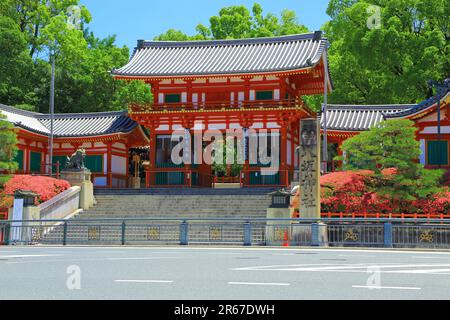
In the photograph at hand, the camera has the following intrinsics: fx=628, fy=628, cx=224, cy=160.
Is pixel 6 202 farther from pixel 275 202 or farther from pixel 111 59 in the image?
pixel 111 59

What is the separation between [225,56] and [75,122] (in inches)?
454

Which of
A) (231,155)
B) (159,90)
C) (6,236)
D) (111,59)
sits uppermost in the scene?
(111,59)

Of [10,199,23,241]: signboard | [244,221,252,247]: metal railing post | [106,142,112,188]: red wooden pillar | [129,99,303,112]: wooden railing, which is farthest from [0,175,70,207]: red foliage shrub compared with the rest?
[244,221,252,247]: metal railing post

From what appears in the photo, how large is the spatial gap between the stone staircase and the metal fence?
0.07 m

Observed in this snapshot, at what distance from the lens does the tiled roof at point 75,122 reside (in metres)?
40.9

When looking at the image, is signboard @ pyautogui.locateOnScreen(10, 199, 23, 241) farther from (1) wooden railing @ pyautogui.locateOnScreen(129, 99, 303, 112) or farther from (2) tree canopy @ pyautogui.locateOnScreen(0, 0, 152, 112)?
(2) tree canopy @ pyautogui.locateOnScreen(0, 0, 152, 112)

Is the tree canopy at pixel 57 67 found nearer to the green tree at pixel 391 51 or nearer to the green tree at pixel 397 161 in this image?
the green tree at pixel 391 51

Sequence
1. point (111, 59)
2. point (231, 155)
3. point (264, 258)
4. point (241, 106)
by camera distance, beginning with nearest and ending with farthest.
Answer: point (264, 258) → point (241, 106) → point (231, 155) → point (111, 59)

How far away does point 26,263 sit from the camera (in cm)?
1539

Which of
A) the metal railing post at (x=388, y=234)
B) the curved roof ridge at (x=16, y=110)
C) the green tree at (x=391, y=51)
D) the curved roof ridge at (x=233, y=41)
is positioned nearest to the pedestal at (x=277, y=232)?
the metal railing post at (x=388, y=234)

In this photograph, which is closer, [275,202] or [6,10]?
[275,202]
